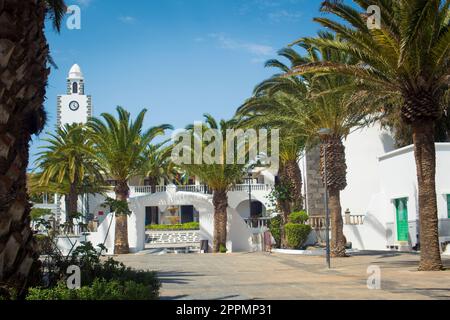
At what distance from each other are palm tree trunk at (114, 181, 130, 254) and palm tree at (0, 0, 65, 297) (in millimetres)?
24003

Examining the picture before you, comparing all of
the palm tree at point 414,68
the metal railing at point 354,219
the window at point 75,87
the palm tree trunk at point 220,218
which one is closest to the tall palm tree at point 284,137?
the metal railing at point 354,219

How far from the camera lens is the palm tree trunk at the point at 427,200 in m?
16.5

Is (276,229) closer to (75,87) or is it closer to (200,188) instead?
(200,188)

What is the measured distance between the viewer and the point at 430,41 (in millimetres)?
15773

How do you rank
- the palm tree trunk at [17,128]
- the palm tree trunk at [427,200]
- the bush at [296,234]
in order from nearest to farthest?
the palm tree trunk at [17,128], the palm tree trunk at [427,200], the bush at [296,234]

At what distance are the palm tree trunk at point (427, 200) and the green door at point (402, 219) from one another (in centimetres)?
1099

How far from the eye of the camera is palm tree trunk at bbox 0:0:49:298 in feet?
26.9

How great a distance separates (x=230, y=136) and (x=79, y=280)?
23.0 metres

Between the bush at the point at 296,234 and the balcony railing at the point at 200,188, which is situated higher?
the balcony railing at the point at 200,188

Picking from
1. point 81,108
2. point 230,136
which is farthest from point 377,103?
point 81,108

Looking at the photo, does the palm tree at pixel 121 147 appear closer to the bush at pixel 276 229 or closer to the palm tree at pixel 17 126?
the bush at pixel 276 229

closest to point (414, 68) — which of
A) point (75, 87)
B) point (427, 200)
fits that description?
point (427, 200)
